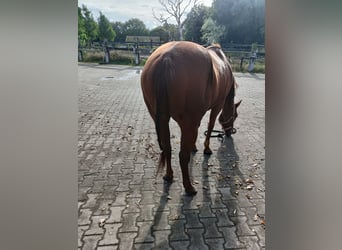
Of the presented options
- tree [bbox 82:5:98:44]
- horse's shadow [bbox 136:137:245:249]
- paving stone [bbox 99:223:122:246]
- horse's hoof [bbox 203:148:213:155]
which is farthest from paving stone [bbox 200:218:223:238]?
tree [bbox 82:5:98:44]

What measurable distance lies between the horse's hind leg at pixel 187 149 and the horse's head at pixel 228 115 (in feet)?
2.81

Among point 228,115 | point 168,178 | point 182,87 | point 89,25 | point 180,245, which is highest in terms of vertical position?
point 89,25

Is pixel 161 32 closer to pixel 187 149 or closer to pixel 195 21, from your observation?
pixel 195 21

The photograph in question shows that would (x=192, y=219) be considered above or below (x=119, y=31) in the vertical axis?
below

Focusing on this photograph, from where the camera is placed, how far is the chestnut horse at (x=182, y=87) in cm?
134

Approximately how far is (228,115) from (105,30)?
1.74 m

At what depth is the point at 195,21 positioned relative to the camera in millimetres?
786

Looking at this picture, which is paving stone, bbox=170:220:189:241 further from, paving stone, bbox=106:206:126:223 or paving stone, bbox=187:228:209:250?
paving stone, bbox=106:206:126:223

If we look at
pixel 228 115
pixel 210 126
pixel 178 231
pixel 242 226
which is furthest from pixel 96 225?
pixel 228 115
